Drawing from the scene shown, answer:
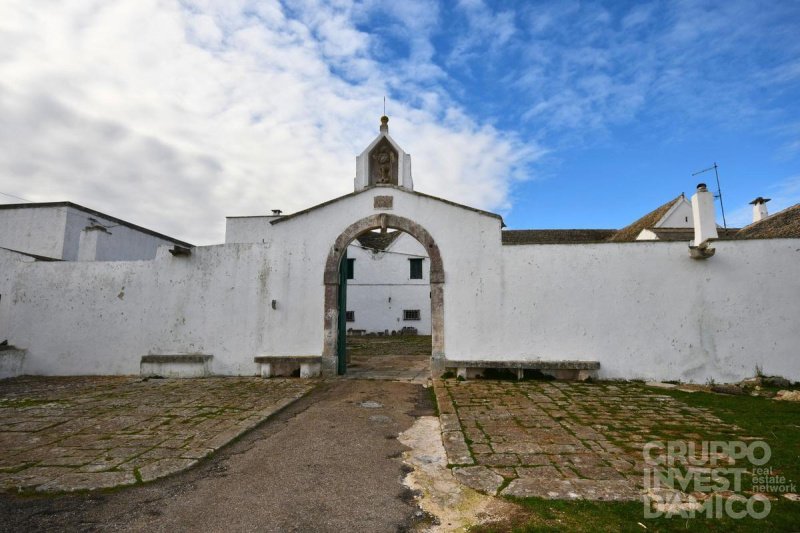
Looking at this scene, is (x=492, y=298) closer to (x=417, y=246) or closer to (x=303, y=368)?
(x=303, y=368)

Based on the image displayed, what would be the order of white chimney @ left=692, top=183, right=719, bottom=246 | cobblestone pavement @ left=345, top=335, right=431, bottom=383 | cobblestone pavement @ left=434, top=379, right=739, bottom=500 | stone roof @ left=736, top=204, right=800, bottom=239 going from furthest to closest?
stone roof @ left=736, top=204, right=800, bottom=239, white chimney @ left=692, top=183, right=719, bottom=246, cobblestone pavement @ left=345, top=335, right=431, bottom=383, cobblestone pavement @ left=434, top=379, right=739, bottom=500

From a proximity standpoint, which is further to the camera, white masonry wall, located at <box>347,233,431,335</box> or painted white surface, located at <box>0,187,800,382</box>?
white masonry wall, located at <box>347,233,431,335</box>

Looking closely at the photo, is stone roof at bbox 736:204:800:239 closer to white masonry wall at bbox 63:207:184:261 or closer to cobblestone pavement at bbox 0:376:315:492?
cobblestone pavement at bbox 0:376:315:492

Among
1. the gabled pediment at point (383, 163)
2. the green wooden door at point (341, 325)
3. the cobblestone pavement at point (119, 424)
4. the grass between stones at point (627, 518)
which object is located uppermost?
the gabled pediment at point (383, 163)

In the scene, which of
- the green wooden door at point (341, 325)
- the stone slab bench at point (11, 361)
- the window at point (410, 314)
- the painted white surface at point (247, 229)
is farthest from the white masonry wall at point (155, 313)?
the window at point (410, 314)

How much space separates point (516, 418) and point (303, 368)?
18.6 ft

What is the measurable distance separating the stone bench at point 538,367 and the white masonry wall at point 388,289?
16.4 m

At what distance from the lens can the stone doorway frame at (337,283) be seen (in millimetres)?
9742

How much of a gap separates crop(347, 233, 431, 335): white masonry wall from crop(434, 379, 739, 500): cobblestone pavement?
17.7 meters

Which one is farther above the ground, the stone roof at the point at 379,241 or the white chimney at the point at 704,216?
the stone roof at the point at 379,241

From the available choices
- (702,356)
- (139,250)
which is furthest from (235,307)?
(139,250)

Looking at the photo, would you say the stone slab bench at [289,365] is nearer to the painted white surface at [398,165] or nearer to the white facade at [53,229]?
the painted white surface at [398,165]

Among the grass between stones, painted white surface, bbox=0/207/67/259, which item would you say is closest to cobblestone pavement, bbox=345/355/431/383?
the grass between stones

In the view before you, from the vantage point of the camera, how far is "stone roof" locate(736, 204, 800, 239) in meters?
11.0
